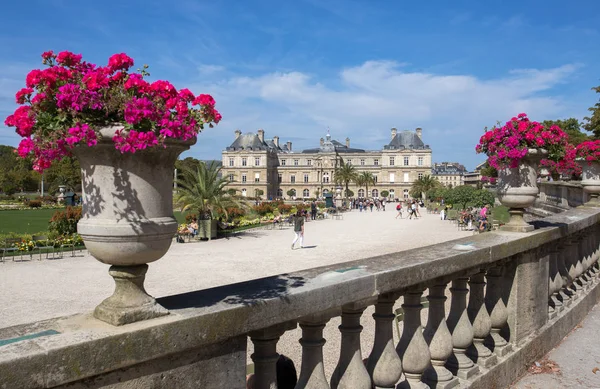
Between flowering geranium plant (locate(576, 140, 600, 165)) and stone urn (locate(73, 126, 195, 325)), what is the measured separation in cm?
823

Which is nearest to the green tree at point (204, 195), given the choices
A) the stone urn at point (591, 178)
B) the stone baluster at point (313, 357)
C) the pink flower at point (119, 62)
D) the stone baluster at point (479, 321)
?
the stone urn at point (591, 178)

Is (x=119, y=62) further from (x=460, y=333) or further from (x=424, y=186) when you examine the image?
(x=424, y=186)

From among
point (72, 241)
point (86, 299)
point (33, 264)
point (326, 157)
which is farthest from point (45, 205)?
point (326, 157)

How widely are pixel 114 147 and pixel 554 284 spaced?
159 inches

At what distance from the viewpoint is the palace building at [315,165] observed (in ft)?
311

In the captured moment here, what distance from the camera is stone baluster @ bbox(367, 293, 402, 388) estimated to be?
2434 mm

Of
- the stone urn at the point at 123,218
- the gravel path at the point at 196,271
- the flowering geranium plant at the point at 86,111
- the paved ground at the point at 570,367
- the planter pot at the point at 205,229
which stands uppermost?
the flowering geranium plant at the point at 86,111

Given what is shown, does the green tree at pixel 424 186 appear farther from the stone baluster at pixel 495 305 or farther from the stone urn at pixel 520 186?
the stone baluster at pixel 495 305

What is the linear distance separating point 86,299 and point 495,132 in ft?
26.9

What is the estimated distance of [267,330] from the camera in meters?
1.99

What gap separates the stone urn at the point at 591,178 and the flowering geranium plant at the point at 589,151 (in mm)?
130

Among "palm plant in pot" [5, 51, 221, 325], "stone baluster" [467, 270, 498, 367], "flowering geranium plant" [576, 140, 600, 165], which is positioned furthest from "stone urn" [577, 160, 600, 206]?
"palm plant in pot" [5, 51, 221, 325]

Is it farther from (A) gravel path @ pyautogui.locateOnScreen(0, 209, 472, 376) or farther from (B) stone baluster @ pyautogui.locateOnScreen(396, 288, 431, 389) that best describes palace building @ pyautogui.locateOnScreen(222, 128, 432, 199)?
(B) stone baluster @ pyautogui.locateOnScreen(396, 288, 431, 389)

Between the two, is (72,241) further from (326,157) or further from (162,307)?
(326,157)
